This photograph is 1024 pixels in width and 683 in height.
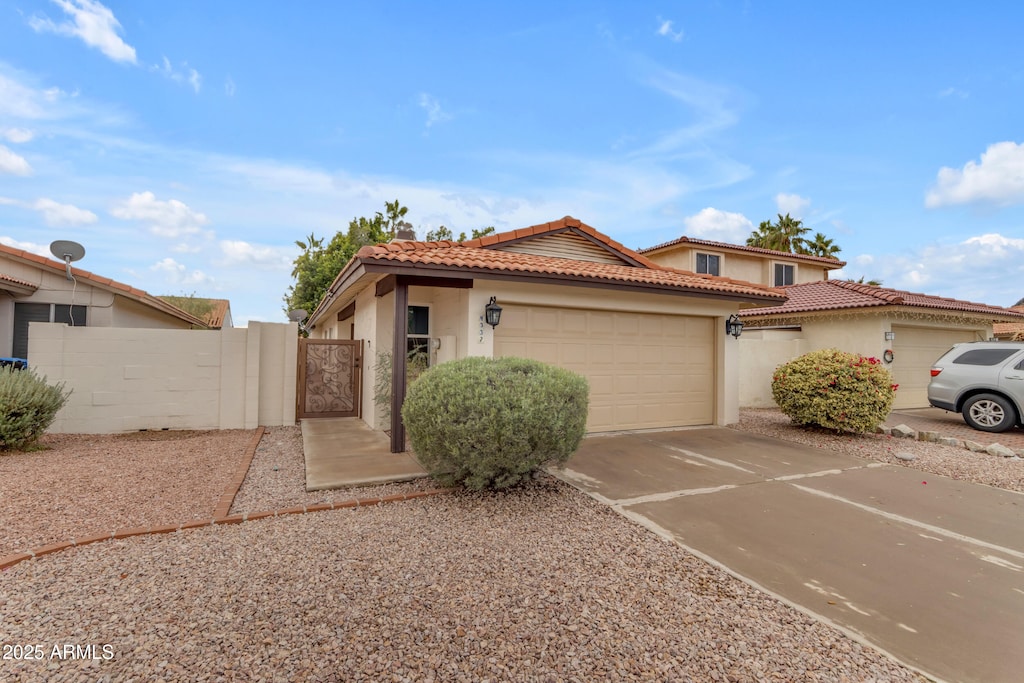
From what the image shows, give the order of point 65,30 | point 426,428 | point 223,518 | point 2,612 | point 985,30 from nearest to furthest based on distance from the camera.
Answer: point 2,612 < point 223,518 < point 426,428 < point 65,30 < point 985,30

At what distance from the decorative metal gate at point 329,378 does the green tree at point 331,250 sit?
15185 millimetres

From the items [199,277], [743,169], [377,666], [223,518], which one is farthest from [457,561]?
[199,277]

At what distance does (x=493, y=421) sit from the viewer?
169 inches

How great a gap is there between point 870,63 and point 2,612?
48.1 feet

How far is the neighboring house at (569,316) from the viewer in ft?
21.9

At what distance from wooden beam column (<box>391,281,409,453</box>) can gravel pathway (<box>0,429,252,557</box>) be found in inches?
83.4

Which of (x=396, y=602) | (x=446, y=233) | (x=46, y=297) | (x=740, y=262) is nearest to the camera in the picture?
(x=396, y=602)

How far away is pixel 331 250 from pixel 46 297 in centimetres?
1698

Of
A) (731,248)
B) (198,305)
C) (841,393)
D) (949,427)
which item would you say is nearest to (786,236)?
(731,248)

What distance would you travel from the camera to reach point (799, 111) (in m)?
10.9

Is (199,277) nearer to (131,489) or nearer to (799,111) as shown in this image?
(131,489)

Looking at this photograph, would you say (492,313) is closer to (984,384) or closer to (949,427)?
(984,384)

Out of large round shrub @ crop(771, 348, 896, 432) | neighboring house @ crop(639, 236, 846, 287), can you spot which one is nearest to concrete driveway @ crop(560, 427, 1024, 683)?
large round shrub @ crop(771, 348, 896, 432)

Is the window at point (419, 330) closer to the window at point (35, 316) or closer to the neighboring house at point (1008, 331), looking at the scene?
the window at point (35, 316)
